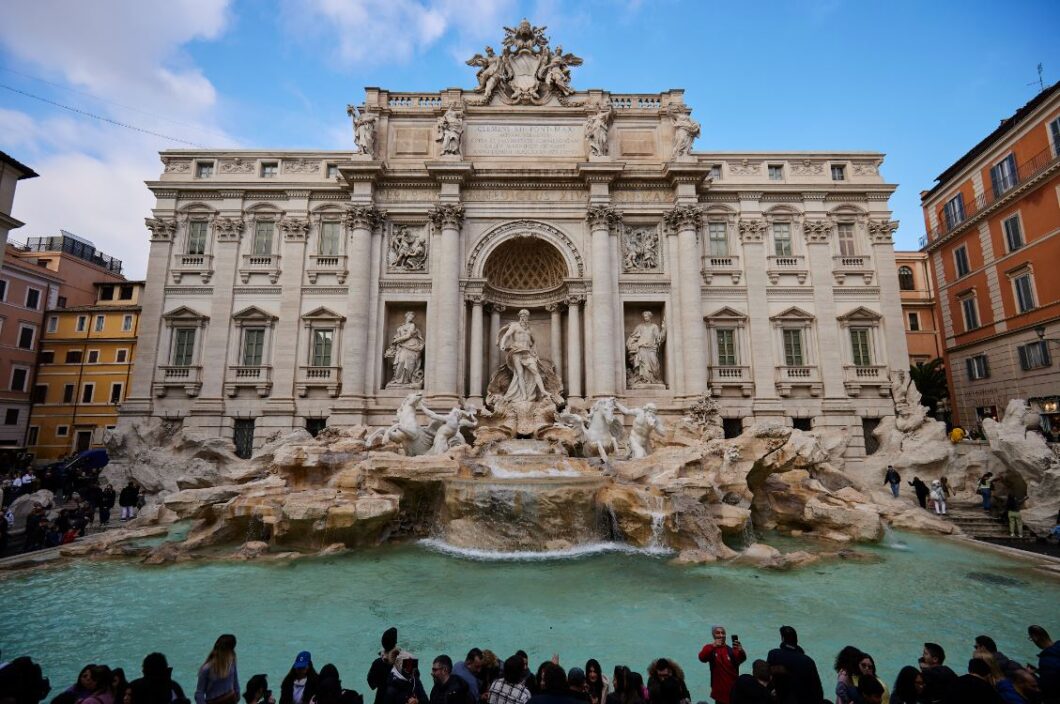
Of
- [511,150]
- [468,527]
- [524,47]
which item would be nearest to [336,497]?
[468,527]

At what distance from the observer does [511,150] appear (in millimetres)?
21750

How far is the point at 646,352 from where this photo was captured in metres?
20.4

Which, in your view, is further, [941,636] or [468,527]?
[468,527]


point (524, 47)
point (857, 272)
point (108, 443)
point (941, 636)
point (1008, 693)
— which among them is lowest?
point (941, 636)

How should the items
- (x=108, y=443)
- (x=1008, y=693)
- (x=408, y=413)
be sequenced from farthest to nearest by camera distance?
(x=108, y=443)
(x=408, y=413)
(x=1008, y=693)

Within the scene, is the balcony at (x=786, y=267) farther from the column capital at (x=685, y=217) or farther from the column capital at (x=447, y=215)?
the column capital at (x=447, y=215)

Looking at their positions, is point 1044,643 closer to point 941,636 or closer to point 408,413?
point 941,636

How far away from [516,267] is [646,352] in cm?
690

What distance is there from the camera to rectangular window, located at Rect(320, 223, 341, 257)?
21578mm

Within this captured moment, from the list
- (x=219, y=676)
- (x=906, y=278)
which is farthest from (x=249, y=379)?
(x=906, y=278)

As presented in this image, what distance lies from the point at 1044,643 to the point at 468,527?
902cm

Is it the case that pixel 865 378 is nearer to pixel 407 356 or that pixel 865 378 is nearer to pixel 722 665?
pixel 407 356

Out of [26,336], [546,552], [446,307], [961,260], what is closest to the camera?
[546,552]

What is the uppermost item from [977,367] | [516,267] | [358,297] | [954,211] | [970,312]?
[954,211]
